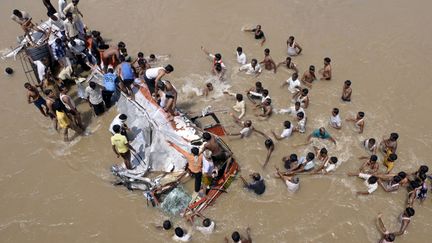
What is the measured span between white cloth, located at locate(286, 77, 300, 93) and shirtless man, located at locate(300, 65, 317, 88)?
511 mm

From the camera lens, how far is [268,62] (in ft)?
45.9

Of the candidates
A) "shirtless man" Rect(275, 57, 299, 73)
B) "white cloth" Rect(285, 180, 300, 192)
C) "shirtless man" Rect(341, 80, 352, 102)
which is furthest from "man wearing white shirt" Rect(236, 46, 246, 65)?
"white cloth" Rect(285, 180, 300, 192)

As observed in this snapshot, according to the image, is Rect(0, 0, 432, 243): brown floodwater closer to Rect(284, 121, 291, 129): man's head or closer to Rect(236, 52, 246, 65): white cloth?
Rect(236, 52, 246, 65): white cloth

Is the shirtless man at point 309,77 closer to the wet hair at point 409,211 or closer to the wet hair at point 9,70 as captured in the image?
the wet hair at point 409,211

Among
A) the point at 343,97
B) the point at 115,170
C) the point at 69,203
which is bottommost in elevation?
the point at 69,203

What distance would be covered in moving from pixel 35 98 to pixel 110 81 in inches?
86.3

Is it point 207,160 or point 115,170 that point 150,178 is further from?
point 207,160

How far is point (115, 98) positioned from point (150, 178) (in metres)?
3.33

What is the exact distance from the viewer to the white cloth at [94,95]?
12.2 m

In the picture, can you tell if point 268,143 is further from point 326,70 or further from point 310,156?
point 326,70

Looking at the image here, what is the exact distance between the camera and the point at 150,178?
10844mm

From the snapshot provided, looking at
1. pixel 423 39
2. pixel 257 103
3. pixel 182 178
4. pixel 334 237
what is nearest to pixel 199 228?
pixel 182 178

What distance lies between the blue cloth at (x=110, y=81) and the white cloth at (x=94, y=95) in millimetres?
365

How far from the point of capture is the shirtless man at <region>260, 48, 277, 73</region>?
13805mm
